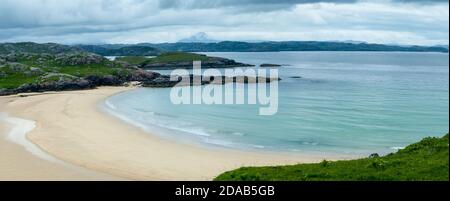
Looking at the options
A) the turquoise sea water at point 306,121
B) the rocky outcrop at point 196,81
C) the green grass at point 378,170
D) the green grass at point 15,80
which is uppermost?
the green grass at point 378,170

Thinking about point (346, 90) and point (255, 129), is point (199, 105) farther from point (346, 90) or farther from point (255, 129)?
point (346, 90)

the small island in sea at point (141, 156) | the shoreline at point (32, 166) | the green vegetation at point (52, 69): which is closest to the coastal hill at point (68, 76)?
the green vegetation at point (52, 69)

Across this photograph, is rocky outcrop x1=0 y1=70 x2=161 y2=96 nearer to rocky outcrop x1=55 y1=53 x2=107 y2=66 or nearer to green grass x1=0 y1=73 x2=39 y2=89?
green grass x1=0 y1=73 x2=39 y2=89

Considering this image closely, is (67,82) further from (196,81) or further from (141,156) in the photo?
(141,156)

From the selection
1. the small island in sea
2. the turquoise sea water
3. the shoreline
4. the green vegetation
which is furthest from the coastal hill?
the shoreline

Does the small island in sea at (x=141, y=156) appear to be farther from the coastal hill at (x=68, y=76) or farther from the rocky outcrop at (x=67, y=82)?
the coastal hill at (x=68, y=76)

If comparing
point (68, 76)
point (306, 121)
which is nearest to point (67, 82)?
point (68, 76)
